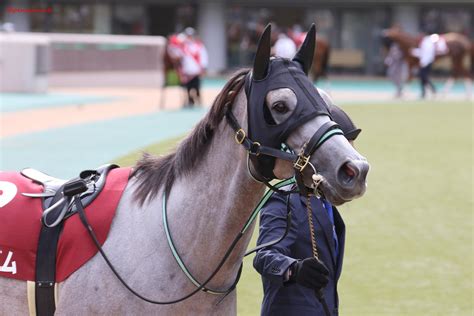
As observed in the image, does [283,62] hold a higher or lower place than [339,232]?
higher

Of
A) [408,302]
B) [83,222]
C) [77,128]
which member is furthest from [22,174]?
[77,128]

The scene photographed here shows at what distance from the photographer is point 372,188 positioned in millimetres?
13188

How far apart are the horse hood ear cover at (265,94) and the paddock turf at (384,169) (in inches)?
154

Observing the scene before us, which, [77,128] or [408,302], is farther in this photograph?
[77,128]

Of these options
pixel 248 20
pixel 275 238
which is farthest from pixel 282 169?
pixel 248 20

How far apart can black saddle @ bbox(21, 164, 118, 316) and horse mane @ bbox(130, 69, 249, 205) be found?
7.8 inches

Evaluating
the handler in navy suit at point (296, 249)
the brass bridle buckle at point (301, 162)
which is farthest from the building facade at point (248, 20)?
the brass bridle buckle at point (301, 162)

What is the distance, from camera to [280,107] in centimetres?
374

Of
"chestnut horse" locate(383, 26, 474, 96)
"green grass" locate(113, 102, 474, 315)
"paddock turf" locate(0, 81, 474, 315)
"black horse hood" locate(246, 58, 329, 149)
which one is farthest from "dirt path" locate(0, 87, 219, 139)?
"black horse hood" locate(246, 58, 329, 149)

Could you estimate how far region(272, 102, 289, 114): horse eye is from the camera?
3734 mm

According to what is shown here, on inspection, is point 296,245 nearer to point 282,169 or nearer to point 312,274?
point 312,274

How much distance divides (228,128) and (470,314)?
Answer: 4.17 metres

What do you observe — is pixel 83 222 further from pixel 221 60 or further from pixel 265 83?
pixel 221 60

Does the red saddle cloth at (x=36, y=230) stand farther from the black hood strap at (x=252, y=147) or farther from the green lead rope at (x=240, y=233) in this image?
the black hood strap at (x=252, y=147)
